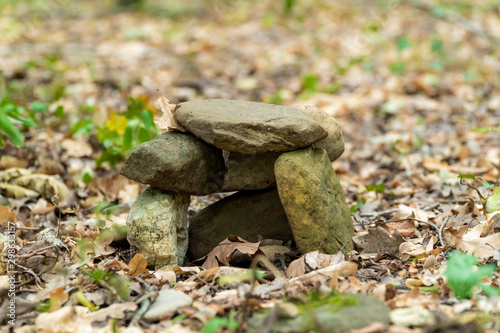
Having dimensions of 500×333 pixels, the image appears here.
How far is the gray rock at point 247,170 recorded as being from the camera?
116 inches

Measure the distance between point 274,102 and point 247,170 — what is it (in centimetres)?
344

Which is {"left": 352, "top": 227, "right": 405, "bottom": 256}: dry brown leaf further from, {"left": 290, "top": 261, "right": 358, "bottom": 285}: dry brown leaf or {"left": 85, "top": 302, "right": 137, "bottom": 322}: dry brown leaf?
{"left": 85, "top": 302, "right": 137, "bottom": 322}: dry brown leaf

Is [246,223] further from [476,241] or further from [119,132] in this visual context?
[119,132]

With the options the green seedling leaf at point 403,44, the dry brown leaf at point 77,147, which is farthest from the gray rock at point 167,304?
the green seedling leaf at point 403,44

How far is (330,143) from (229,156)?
639 mm

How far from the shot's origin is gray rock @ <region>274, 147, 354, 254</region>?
8.87 ft

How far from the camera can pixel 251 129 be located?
Answer: 8.82ft

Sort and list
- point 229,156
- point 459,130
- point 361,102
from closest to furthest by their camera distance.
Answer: point 229,156, point 459,130, point 361,102

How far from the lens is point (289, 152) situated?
9.11 feet

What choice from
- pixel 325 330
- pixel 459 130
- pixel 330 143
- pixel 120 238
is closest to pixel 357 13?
pixel 459 130

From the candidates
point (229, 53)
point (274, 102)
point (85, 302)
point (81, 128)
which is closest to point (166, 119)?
point (85, 302)

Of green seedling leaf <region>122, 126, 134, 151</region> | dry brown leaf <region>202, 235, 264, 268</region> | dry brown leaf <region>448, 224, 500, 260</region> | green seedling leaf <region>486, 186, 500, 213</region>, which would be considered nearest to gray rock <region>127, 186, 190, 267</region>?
dry brown leaf <region>202, 235, 264, 268</region>

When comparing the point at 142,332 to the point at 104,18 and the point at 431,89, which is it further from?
the point at 104,18

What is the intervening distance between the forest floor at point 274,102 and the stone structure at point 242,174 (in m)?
0.19
